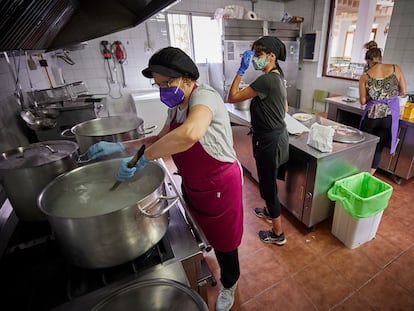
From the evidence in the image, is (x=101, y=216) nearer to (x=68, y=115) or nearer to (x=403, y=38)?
(x=68, y=115)

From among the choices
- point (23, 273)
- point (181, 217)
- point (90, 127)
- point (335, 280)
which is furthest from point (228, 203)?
point (335, 280)

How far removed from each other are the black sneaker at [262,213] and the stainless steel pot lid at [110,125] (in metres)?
1.39

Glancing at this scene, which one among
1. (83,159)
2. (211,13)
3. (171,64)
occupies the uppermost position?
(211,13)

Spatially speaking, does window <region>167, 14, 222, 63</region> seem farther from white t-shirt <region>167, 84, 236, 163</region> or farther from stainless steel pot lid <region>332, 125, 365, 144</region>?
white t-shirt <region>167, 84, 236, 163</region>

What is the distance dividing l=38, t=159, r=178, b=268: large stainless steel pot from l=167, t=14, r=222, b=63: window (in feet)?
12.4

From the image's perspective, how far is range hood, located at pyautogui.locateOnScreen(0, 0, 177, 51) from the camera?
36.5 inches

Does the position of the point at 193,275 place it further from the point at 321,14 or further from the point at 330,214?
the point at 321,14

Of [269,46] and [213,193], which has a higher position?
[269,46]

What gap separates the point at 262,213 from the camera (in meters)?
2.13

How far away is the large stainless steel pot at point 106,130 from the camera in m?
1.16

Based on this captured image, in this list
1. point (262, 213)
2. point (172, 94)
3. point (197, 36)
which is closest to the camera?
point (172, 94)

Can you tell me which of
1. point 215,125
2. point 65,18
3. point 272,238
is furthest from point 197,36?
point 215,125

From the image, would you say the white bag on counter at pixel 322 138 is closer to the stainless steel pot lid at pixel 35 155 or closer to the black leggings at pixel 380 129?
the black leggings at pixel 380 129

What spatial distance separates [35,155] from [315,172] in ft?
5.33
